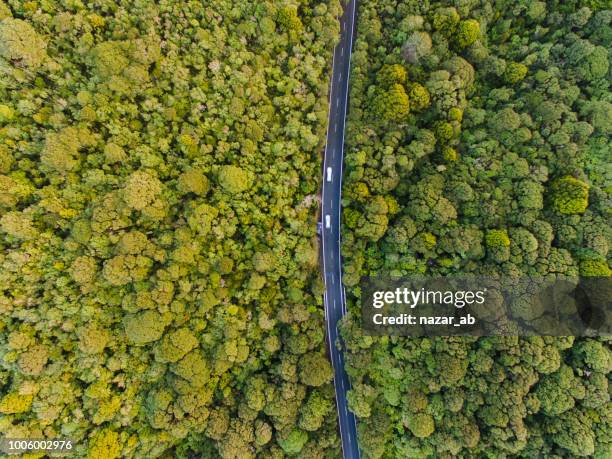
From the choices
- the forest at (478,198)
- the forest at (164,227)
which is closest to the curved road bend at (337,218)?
the forest at (164,227)

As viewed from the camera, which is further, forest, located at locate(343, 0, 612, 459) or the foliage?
the foliage

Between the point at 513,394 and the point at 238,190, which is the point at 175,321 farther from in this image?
the point at 513,394

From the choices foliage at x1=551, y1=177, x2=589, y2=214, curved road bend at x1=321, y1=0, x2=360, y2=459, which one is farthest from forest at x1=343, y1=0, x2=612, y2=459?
curved road bend at x1=321, y1=0, x2=360, y2=459

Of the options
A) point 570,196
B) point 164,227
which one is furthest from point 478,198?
point 164,227

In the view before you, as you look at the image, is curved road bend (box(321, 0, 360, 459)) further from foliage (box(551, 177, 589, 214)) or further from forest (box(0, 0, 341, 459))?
foliage (box(551, 177, 589, 214))

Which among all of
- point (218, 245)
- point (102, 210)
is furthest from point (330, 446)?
point (102, 210)

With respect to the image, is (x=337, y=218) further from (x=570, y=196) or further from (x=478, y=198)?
(x=570, y=196)
